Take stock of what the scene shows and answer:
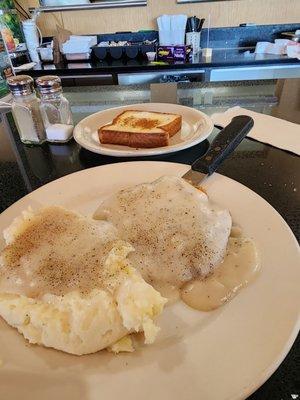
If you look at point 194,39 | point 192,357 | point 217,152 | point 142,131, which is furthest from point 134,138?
point 194,39

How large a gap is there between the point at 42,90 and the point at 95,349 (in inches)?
35.0

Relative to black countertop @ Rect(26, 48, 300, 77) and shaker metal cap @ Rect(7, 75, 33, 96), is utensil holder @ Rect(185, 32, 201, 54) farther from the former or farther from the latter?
shaker metal cap @ Rect(7, 75, 33, 96)

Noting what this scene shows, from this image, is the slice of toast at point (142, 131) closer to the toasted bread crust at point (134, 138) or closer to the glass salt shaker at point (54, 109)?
the toasted bread crust at point (134, 138)

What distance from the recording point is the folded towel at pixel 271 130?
3.14 ft

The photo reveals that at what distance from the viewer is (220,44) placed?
11.4ft

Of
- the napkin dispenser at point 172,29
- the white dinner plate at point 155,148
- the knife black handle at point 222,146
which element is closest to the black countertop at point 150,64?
the napkin dispenser at point 172,29

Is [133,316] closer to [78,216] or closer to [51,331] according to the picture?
[51,331]

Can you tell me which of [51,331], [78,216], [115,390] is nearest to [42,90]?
[78,216]

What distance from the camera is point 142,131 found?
3.34 feet

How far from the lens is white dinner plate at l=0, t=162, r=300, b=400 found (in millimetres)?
380

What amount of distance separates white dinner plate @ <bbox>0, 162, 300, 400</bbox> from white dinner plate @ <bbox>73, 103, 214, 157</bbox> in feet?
1.57

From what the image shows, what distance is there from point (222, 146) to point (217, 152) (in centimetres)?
4

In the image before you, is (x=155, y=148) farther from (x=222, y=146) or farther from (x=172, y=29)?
(x=172, y=29)

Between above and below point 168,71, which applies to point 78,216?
above
